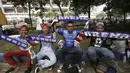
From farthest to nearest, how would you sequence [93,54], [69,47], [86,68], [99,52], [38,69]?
[86,68] → [38,69] → [69,47] → [99,52] → [93,54]

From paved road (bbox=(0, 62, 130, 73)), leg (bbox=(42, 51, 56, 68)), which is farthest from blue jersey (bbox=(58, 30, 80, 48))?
paved road (bbox=(0, 62, 130, 73))

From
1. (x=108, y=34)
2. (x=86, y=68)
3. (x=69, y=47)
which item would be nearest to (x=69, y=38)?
(x=69, y=47)

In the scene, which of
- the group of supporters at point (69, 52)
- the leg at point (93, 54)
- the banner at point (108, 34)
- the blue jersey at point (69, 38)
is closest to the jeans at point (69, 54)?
the group of supporters at point (69, 52)

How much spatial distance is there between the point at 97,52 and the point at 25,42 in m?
2.30

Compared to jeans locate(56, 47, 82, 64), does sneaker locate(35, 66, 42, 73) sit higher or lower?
lower

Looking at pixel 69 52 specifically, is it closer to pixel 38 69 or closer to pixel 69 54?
pixel 69 54

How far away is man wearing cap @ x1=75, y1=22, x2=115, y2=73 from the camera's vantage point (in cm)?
639

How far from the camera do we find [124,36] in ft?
21.7

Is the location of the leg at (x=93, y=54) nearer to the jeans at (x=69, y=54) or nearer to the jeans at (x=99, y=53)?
the jeans at (x=99, y=53)

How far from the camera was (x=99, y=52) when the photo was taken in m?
6.48

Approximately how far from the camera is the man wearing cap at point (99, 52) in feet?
21.0

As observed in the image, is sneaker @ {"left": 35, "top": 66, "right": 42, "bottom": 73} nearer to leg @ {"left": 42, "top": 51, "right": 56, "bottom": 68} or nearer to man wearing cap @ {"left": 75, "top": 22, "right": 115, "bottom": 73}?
leg @ {"left": 42, "top": 51, "right": 56, "bottom": 68}

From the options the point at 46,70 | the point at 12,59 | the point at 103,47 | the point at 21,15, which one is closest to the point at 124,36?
the point at 103,47

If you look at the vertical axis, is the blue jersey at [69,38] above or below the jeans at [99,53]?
above
